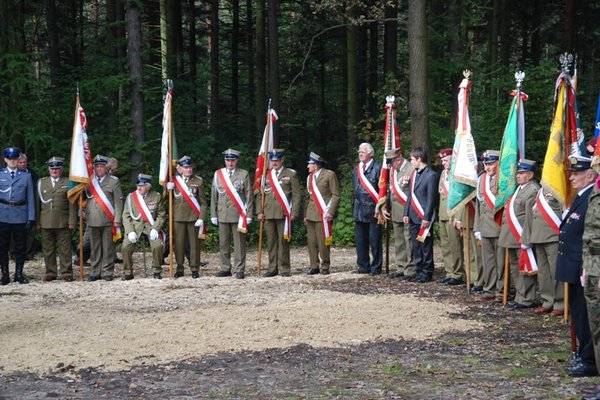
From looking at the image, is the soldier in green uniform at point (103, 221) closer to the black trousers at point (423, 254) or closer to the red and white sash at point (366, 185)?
the red and white sash at point (366, 185)

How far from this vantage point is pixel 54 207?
13523mm

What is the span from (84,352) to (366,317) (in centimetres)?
320

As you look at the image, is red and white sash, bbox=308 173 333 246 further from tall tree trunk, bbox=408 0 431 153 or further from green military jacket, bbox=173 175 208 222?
tall tree trunk, bbox=408 0 431 153

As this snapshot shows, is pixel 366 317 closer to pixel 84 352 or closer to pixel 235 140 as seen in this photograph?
pixel 84 352

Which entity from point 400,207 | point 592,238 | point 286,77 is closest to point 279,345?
point 592,238

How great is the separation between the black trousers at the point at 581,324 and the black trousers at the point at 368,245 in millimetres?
5992

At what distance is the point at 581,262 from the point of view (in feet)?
23.6

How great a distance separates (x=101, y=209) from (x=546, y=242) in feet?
23.6

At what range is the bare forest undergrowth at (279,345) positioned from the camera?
22.7 ft

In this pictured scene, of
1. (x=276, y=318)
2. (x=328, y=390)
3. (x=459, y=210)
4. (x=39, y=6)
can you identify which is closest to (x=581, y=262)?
(x=328, y=390)

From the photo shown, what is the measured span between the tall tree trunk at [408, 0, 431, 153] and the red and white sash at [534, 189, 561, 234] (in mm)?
4999

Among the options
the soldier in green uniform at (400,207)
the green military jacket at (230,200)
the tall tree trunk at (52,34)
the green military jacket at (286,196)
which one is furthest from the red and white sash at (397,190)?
the tall tree trunk at (52,34)

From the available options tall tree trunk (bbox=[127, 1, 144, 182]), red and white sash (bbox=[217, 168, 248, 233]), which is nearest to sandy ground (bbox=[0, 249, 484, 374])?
red and white sash (bbox=[217, 168, 248, 233])

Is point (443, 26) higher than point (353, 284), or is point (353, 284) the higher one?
point (443, 26)
